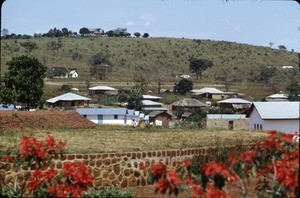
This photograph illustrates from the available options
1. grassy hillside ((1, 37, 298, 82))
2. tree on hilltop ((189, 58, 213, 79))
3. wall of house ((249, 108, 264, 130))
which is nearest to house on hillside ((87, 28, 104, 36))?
grassy hillside ((1, 37, 298, 82))

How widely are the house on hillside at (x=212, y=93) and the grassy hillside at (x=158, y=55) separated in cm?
1152

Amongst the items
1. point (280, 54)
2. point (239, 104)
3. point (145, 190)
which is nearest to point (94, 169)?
point (145, 190)

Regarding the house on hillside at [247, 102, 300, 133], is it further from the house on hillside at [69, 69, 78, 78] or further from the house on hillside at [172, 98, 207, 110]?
the house on hillside at [69, 69, 78, 78]

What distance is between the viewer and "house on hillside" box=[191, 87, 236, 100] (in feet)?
216

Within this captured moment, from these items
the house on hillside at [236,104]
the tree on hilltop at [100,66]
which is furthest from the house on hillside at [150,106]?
the tree on hilltop at [100,66]

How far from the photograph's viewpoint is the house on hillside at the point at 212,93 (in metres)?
65.7

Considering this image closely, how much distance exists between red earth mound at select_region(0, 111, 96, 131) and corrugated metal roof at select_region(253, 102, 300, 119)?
8260 mm

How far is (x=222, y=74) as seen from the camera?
86188 millimetres

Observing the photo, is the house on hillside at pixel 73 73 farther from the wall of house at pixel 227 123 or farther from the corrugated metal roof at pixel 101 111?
the wall of house at pixel 227 123

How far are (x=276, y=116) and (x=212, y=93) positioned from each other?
145 feet

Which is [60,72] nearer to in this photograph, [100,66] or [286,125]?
[100,66]

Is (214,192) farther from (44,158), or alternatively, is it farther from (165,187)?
(44,158)

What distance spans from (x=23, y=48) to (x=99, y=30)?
163ft

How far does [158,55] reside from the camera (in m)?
91.6
